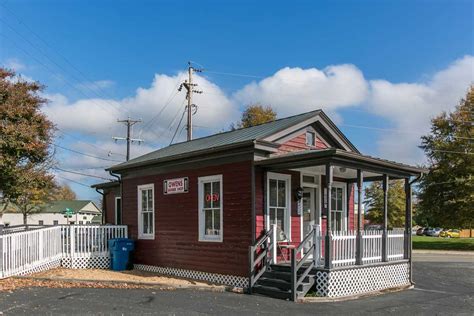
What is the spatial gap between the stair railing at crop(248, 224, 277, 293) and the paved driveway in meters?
0.66

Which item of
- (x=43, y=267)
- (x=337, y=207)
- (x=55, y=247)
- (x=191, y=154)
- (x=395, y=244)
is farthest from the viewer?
(x=55, y=247)

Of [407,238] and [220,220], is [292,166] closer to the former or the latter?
[220,220]

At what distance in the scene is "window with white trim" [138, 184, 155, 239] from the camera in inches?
617

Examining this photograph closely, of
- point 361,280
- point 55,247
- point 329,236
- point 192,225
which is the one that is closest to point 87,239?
point 55,247

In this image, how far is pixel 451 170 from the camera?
35.2 metres

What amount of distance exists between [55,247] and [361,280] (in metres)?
9.53

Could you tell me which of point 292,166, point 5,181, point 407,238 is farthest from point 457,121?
point 5,181

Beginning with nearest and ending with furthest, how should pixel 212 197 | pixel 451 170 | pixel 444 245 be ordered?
1. pixel 212 197
2. pixel 451 170
3. pixel 444 245

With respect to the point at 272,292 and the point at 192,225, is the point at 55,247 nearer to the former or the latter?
the point at 192,225

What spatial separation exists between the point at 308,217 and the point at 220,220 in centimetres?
270

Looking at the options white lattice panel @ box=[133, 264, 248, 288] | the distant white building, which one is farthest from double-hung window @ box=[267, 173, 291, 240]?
the distant white building

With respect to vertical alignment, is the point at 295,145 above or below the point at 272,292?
above

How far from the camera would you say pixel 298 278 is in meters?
11.1

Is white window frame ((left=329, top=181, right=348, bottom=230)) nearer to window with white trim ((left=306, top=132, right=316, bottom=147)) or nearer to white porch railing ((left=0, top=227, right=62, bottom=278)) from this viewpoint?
window with white trim ((left=306, top=132, right=316, bottom=147))
